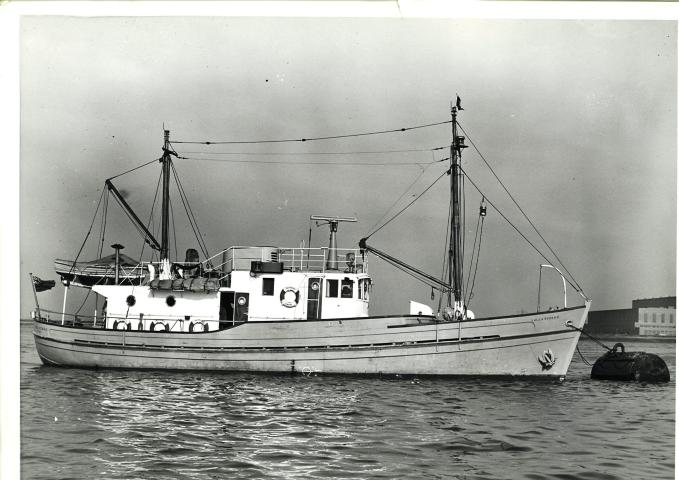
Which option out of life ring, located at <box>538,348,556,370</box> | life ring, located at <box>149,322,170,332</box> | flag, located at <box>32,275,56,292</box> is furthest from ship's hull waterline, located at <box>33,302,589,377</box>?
flag, located at <box>32,275,56,292</box>

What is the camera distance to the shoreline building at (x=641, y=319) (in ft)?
30.1

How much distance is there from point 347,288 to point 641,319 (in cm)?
826

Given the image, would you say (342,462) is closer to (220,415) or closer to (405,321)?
(220,415)

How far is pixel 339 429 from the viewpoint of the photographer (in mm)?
10656

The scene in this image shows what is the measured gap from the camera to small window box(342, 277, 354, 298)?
1831 centimetres

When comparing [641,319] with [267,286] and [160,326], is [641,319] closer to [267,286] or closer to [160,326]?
[267,286]

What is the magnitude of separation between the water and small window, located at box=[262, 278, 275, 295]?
3014 millimetres

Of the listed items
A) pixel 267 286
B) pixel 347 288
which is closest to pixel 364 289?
pixel 347 288

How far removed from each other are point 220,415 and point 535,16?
317 inches

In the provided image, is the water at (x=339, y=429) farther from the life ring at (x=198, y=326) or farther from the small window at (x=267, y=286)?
the small window at (x=267, y=286)

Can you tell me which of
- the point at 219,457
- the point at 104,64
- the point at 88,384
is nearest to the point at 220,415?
the point at 219,457

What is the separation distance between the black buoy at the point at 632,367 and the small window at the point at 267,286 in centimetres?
909

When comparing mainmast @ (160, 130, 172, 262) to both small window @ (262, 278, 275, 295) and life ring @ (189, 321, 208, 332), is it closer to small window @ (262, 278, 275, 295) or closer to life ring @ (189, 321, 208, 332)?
life ring @ (189, 321, 208, 332)

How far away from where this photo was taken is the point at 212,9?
336 inches
